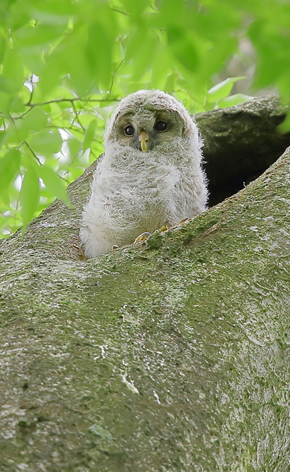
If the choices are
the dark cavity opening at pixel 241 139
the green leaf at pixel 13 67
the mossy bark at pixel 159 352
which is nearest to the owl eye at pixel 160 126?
the dark cavity opening at pixel 241 139

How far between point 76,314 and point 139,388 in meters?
0.35

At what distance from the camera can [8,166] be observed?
1.80 metres

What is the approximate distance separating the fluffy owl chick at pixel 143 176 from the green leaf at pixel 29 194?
741 mm

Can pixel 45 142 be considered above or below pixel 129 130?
below

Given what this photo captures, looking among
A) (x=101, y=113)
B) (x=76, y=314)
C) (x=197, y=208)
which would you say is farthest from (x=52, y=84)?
(x=101, y=113)

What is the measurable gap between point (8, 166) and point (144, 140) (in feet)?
3.54

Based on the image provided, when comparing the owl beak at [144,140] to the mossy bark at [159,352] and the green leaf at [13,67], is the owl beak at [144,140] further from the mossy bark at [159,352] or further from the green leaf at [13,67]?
the green leaf at [13,67]

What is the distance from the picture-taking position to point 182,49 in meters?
1.27

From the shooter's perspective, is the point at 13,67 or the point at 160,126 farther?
the point at 160,126

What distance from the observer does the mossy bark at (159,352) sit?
1.14 metres

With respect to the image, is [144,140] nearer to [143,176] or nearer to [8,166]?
[143,176]

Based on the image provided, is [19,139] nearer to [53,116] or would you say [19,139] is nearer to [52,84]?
[52,84]

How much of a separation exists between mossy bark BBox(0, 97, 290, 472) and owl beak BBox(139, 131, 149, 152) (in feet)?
2.49

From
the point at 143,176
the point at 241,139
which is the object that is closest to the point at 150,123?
the point at 143,176
